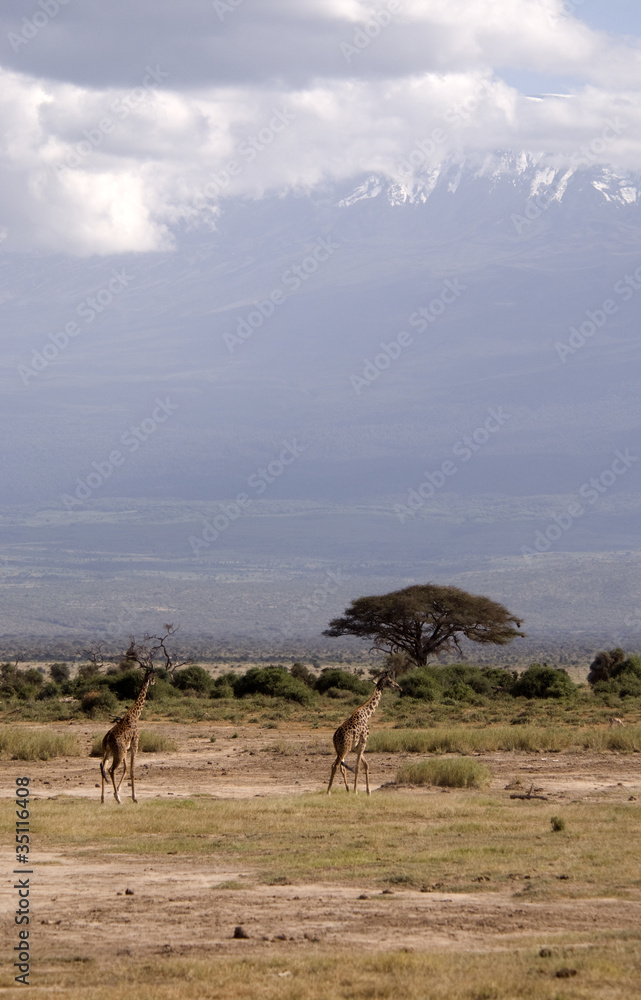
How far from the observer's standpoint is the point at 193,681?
43500mm

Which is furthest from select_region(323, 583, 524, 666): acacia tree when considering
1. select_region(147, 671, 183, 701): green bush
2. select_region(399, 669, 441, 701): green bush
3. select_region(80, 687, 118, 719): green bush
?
select_region(80, 687, 118, 719): green bush

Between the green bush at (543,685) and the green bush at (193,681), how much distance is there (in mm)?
10488

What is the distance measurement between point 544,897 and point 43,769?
13.0m

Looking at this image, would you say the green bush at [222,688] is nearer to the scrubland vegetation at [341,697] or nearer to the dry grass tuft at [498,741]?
the scrubland vegetation at [341,697]

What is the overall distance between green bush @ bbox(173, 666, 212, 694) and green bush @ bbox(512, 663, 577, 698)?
10.5 m

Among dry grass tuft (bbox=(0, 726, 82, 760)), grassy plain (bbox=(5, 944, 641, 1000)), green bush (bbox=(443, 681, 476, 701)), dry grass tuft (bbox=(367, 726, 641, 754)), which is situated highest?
green bush (bbox=(443, 681, 476, 701))

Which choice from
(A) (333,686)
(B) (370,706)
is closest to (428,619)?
(A) (333,686)

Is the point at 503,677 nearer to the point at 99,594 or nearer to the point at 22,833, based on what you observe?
the point at 22,833

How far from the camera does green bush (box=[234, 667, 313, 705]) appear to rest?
129 feet

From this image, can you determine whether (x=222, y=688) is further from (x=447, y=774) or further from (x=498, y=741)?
(x=447, y=774)

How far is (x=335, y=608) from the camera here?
144000 millimetres

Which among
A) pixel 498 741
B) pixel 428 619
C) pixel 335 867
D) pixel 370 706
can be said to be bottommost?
pixel 335 867

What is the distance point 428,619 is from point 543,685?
10.5 meters

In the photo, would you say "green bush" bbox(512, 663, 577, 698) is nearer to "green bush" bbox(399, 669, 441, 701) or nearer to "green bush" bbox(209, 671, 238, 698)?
"green bush" bbox(399, 669, 441, 701)
